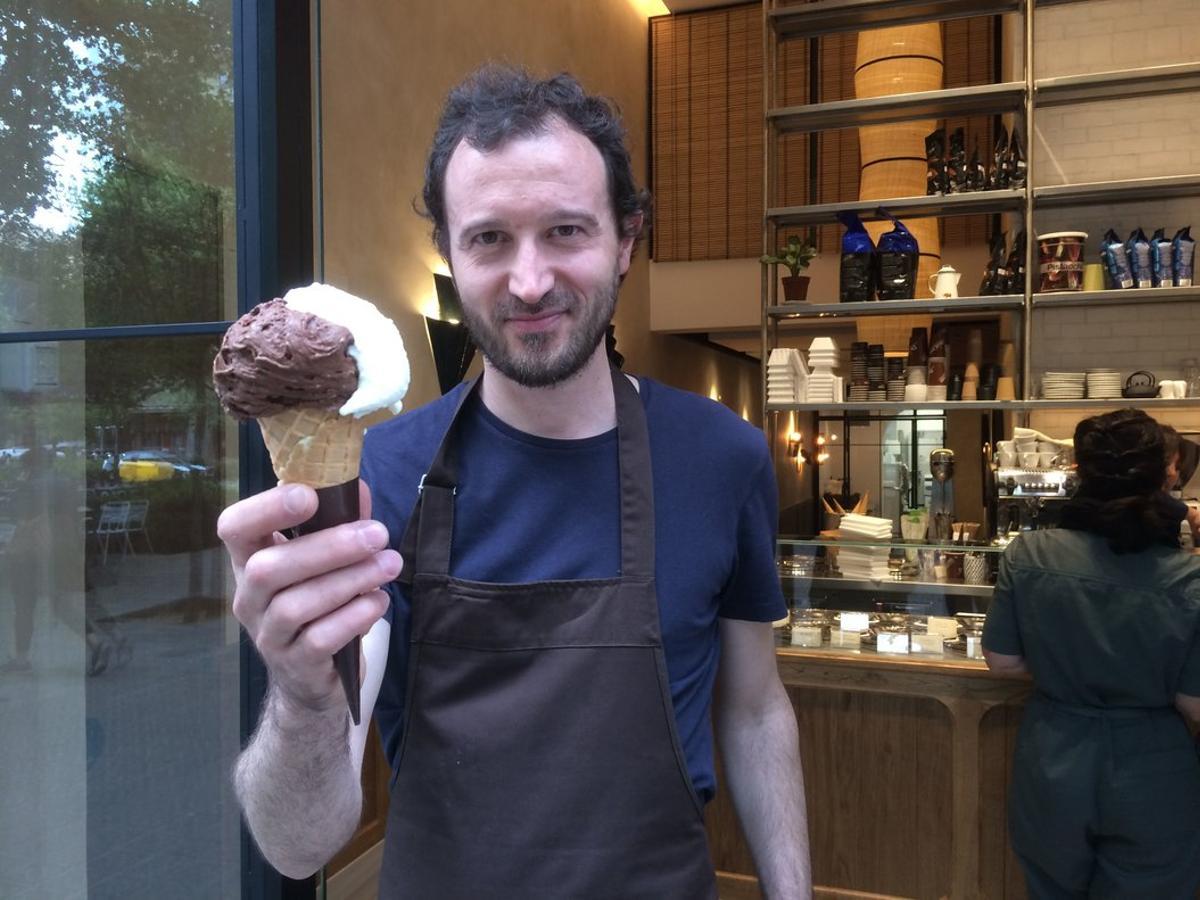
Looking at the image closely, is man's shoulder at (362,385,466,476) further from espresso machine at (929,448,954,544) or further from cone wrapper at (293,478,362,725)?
espresso machine at (929,448,954,544)

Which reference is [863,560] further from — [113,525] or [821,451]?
[821,451]

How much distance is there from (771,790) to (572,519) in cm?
61

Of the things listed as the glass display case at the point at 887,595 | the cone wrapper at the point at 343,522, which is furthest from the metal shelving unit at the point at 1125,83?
the cone wrapper at the point at 343,522

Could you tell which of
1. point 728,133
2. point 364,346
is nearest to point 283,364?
point 364,346

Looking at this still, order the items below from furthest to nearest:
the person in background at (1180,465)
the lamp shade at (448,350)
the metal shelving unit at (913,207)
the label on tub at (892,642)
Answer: the lamp shade at (448,350) → the metal shelving unit at (913,207) → the label on tub at (892,642) → the person in background at (1180,465)

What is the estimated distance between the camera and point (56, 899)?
2.21 metres

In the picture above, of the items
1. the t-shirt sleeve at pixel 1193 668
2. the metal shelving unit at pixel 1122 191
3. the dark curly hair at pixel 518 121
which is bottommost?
the t-shirt sleeve at pixel 1193 668

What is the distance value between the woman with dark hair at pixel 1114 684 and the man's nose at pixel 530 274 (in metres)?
2.09

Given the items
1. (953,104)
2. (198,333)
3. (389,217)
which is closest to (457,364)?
(389,217)

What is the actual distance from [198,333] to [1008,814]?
8.93 ft

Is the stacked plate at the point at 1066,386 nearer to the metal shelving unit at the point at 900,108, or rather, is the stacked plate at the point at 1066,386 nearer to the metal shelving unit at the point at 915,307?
the metal shelving unit at the point at 915,307

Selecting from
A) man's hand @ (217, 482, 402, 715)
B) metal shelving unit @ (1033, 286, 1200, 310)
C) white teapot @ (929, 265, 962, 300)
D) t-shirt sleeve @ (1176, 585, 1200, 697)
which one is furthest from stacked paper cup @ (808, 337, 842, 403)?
man's hand @ (217, 482, 402, 715)

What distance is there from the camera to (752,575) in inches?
56.3

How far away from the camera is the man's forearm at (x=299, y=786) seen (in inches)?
41.7
